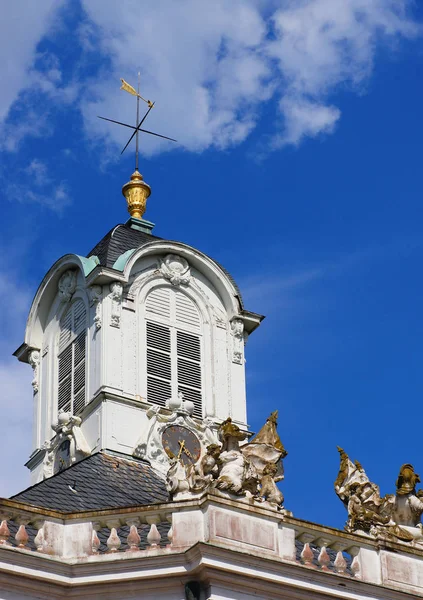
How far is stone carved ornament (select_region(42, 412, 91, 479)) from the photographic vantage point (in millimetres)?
35562

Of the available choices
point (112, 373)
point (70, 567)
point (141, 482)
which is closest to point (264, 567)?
point (70, 567)

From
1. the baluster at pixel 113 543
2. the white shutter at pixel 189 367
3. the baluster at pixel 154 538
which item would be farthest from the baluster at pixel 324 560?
the white shutter at pixel 189 367

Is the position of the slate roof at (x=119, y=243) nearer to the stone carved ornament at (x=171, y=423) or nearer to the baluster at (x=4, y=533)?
the stone carved ornament at (x=171, y=423)

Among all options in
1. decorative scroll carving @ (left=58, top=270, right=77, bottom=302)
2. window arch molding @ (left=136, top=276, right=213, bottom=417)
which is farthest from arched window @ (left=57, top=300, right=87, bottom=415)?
window arch molding @ (left=136, top=276, right=213, bottom=417)

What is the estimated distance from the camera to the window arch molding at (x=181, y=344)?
124 feet

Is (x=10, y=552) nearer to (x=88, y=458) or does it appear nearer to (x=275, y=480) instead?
(x=275, y=480)

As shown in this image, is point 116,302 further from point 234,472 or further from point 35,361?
point 234,472

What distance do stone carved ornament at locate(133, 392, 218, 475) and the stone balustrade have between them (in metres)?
9.18

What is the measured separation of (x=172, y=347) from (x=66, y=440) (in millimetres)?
3969

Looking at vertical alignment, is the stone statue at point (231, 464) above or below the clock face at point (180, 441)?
below

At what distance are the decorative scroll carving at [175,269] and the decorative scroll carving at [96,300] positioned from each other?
6.52 feet

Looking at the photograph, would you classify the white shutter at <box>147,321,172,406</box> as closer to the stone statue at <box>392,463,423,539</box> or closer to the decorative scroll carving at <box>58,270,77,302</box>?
the decorative scroll carving at <box>58,270,77,302</box>

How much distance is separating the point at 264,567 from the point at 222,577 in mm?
871

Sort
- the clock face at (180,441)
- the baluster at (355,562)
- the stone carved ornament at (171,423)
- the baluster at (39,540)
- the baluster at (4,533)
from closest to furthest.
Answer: the baluster at (4,533) < the baluster at (39,540) < the baluster at (355,562) < the stone carved ornament at (171,423) < the clock face at (180,441)
